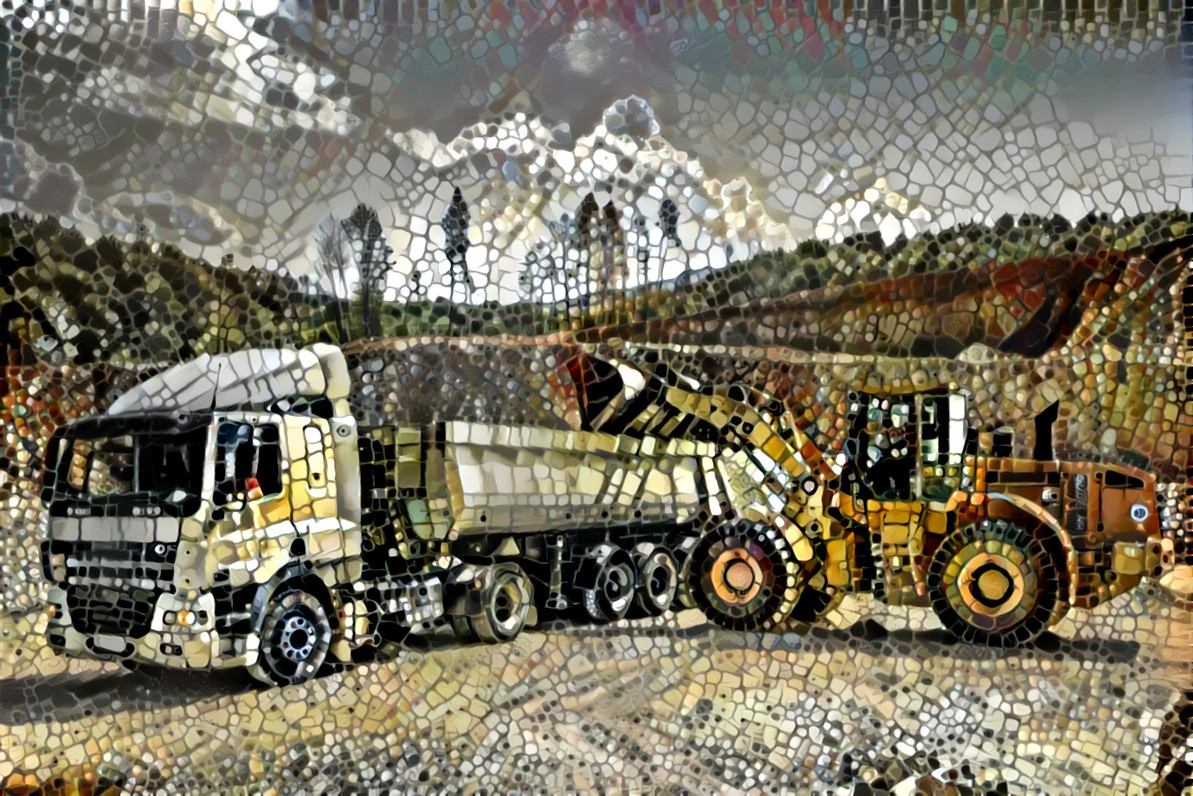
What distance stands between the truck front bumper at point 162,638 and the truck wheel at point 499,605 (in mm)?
685

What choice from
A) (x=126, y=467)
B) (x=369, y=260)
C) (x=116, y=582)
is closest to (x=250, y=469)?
(x=126, y=467)

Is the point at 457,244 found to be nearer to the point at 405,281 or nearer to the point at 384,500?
the point at 405,281

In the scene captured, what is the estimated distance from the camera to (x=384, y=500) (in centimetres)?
305

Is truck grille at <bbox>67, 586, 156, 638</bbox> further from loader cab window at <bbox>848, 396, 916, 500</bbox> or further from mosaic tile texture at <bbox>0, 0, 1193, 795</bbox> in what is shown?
loader cab window at <bbox>848, 396, 916, 500</bbox>

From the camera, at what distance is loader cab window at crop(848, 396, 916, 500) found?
3.12 m

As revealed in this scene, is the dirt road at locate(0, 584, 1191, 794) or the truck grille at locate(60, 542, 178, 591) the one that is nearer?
the truck grille at locate(60, 542, 178, 591)

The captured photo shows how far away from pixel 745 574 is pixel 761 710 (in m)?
0.41

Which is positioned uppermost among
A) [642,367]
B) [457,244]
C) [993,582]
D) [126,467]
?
[457,244]

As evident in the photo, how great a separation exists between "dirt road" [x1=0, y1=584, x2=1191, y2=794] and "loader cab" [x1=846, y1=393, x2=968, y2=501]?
37 centimetres

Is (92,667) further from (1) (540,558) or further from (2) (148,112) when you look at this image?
(2) (148,112)

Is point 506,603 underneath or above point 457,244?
underneath

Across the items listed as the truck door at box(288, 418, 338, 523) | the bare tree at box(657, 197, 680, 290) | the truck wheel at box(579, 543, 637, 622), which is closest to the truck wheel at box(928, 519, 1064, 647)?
the truck wheel at box(579, 543, 637, 622)

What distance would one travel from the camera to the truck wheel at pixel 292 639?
296 cm

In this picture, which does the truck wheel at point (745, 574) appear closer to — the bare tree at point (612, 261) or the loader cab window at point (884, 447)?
the loader cab window at point (884, 447)
